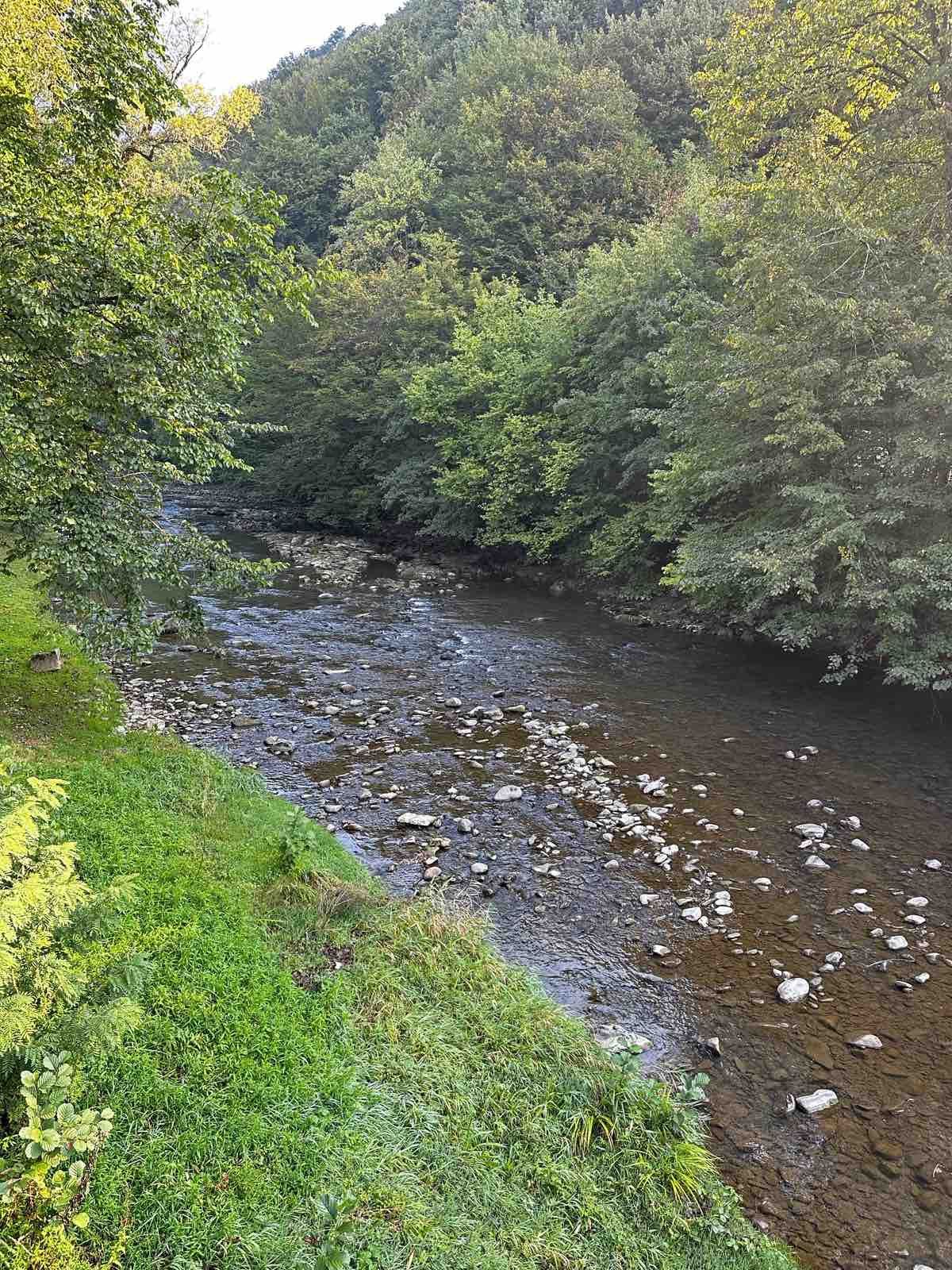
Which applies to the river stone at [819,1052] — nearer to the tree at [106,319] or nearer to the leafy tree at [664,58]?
the tree at [106,319]

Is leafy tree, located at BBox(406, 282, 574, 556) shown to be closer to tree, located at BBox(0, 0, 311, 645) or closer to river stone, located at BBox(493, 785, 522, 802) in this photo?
river stone, located at BBox(493, 785, 522, 802)

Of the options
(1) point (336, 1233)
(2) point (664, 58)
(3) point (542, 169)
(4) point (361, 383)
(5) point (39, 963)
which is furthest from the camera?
(2) point (664, 58)

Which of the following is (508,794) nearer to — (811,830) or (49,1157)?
(811,830)

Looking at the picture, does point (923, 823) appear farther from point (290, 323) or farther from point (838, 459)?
point (290, 323)

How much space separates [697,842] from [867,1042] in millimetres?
3435

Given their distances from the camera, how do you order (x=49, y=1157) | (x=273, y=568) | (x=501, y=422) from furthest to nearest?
1. (x=501, y=422)
2. (x=273, y=568)
3. (x=49, y=1157)

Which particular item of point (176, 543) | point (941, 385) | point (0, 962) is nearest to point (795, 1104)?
point (0, 962)

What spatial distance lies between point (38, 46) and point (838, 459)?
57.9 ft

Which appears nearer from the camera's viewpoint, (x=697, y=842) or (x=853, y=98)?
(x=697, y=842)

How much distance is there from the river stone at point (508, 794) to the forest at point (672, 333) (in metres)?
6.54

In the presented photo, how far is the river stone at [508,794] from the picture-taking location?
10664 millimetres

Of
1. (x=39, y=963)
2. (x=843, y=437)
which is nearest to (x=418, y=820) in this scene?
(x=39, y=963)

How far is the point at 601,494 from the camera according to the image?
24.8 metres

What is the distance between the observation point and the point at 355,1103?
4.65m
